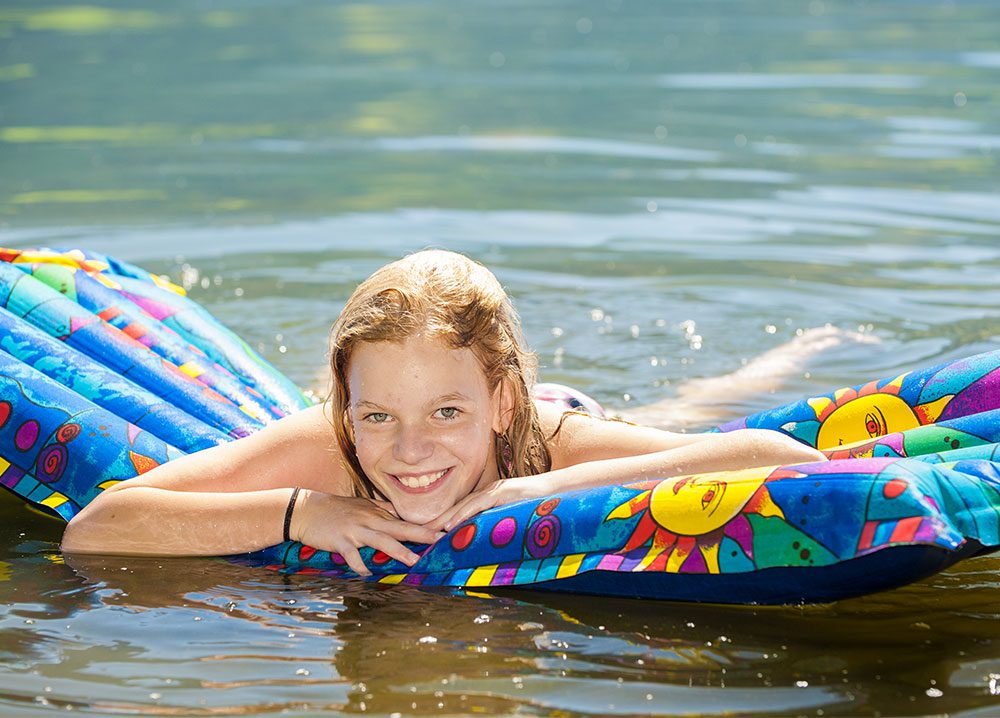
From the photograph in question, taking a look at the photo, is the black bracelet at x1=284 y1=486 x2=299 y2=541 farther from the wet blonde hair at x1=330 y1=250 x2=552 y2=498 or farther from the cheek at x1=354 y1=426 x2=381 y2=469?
the cheek at x1=354 y1=426 x2=381 y2=469

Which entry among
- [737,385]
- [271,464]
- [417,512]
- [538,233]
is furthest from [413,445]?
[538,233]

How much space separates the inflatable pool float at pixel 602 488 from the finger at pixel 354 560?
4cm

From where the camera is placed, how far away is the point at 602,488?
3092 mm

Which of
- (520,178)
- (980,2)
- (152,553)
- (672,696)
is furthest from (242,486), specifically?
(980,2)

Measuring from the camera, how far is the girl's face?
3.01 m

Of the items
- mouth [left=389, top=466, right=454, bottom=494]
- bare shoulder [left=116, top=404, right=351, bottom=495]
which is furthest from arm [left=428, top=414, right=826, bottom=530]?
bare shoulder [left=116, top=404, right=351, bottom=495]

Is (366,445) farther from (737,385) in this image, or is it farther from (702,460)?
(737,385)

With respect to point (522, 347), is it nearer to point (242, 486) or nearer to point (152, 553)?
point (242, 486)

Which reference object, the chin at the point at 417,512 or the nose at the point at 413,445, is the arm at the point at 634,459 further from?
the nose at the point at 413,445

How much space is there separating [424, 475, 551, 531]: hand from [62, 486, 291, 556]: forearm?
38 centimetres

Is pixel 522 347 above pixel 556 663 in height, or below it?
above

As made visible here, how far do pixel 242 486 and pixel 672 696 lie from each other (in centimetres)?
116

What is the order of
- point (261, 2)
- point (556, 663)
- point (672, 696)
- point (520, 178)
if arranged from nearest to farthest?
point (672, 696) → point (556, 663) → point (520, 178) → point (261, 2)

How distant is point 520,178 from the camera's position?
30.8ft
